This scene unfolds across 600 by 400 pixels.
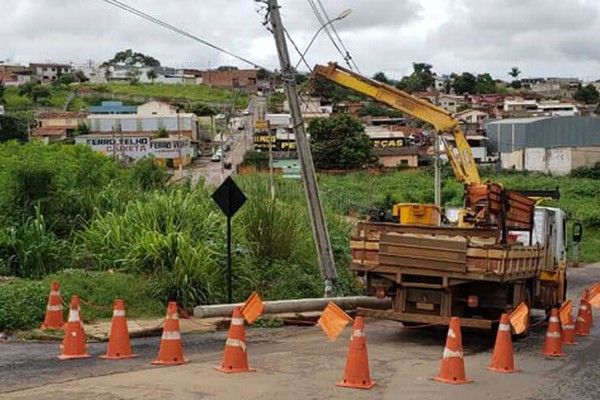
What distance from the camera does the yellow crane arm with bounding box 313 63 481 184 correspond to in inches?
842

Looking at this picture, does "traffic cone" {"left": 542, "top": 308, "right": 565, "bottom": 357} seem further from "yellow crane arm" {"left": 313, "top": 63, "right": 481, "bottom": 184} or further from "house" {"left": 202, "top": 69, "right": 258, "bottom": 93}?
"house" {"left": 202, "top": 69, "right": 258, "bottom": 93}

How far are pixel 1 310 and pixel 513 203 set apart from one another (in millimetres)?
8743

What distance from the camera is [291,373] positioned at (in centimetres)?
1050

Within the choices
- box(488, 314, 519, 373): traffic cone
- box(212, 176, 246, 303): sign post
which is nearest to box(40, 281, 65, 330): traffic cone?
box(212, 176, 246, 303): sign post

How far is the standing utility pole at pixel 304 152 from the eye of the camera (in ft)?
53.7

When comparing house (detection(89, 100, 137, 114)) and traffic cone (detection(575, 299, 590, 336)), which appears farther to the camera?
house (detection(89, 100, 137, 114))

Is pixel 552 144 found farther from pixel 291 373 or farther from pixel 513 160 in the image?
pixel 291 373

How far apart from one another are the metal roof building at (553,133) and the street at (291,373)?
68.5m

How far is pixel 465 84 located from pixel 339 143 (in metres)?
114

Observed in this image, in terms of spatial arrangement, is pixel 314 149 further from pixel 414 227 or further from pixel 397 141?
pixel 414 227

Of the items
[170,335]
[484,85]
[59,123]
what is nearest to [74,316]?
[170,335]

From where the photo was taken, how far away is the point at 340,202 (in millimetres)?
33188

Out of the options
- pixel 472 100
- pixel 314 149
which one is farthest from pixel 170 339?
pixel 472 100

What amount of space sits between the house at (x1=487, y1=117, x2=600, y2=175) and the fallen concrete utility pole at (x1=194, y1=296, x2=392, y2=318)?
6457cm
